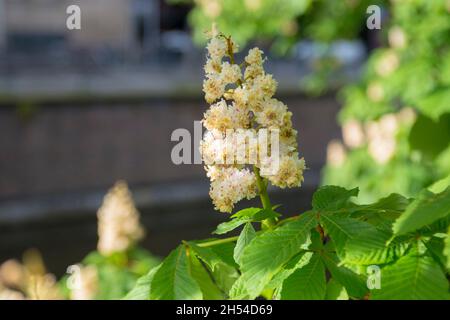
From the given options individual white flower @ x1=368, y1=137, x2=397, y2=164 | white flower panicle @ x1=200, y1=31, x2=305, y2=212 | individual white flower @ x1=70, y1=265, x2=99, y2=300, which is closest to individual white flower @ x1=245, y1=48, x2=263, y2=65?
white flower panicle @ x1=200, y1=31, x2=305, y2=212

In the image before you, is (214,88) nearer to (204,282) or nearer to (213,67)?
(213,67)

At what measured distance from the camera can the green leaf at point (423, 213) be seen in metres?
0.77

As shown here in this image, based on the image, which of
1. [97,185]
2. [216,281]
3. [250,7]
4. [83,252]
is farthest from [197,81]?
[216,281]

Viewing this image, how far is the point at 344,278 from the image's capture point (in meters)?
0.96

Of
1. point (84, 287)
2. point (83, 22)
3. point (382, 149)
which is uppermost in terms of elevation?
point (83, 22)

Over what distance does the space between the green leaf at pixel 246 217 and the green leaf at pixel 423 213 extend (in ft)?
0.67

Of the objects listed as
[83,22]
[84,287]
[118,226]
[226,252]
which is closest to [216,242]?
[226,252]

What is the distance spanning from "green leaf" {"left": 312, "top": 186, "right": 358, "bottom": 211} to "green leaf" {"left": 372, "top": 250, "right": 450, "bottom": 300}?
14 centimetres

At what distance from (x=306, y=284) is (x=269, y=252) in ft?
0.24

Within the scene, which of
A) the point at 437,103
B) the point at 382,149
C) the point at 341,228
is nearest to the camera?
the point at 341,228

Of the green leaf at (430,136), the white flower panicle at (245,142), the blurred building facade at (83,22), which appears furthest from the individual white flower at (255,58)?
the blurred building facade at (83,22)
